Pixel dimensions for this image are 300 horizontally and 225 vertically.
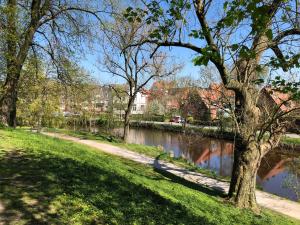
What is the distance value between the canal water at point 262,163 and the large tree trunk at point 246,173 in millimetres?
6625

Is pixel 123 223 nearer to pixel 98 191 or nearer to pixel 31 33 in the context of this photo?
pixel 98 191

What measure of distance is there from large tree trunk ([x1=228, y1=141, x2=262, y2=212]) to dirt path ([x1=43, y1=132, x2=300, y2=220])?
233 centimetres

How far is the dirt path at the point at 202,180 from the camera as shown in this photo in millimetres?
14769

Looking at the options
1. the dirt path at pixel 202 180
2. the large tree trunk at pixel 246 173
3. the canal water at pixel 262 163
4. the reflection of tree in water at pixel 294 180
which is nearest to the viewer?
the large tree trunk at pixel 246 173

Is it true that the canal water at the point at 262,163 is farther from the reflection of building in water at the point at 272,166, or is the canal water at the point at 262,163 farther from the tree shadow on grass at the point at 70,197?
the tree shadow on grass at the point at 70,197

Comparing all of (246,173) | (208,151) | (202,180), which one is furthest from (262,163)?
(246,173)

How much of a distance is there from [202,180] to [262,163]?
44.7ft

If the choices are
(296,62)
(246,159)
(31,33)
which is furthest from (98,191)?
(31,33)

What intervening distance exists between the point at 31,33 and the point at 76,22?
304cm

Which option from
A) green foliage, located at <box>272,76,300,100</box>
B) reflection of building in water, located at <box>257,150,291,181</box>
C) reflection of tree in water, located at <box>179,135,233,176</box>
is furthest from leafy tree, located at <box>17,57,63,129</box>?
green foliage, located at <box>272,76,300,100</box>

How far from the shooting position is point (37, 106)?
34.0m

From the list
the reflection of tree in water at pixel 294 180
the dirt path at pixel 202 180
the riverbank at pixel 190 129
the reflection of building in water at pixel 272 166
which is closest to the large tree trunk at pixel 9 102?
the dirt path at pixel 202 180

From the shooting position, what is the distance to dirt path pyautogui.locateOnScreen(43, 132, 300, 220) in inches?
581

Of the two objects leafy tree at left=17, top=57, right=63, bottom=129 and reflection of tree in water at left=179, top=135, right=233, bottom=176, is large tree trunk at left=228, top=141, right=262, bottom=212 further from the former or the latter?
leafy tree at left=17, top=57, right=63, bottom=129
